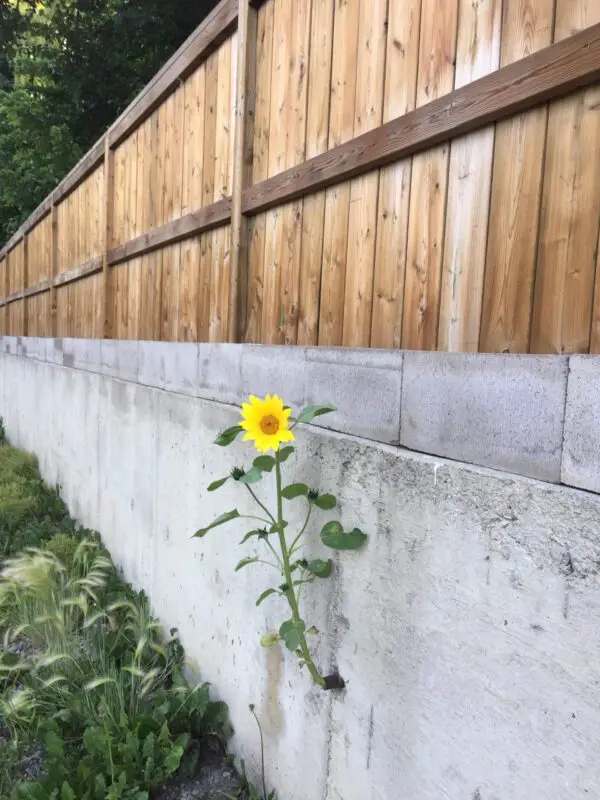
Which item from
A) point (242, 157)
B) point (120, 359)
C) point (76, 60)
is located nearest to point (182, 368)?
point (242, 157)

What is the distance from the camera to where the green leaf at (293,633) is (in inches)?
69.6

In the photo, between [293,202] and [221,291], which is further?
[221,291]

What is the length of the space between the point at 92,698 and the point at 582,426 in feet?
8.09

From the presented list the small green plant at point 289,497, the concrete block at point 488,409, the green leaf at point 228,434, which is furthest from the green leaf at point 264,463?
the concrete block at point 488,409

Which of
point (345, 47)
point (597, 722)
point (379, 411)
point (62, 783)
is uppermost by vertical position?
point (345, 47)

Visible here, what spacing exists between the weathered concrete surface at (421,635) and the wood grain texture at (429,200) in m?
0.40

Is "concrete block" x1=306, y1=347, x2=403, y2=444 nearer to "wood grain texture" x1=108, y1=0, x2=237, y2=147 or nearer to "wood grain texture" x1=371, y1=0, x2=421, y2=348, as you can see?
"wood grain texture" x1=371, y1=0, x2=421, y2=348

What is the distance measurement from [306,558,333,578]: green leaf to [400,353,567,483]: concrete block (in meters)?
0.46

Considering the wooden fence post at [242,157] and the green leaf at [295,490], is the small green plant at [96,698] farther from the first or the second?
the wooden fence post at [242,157]

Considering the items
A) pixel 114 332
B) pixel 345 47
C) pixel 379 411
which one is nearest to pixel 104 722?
pixel 379 411

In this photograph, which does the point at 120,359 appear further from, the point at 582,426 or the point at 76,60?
the point at 76,60

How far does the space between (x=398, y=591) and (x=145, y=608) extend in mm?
2216

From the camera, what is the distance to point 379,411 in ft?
5.67

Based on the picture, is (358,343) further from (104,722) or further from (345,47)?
(104,722)
